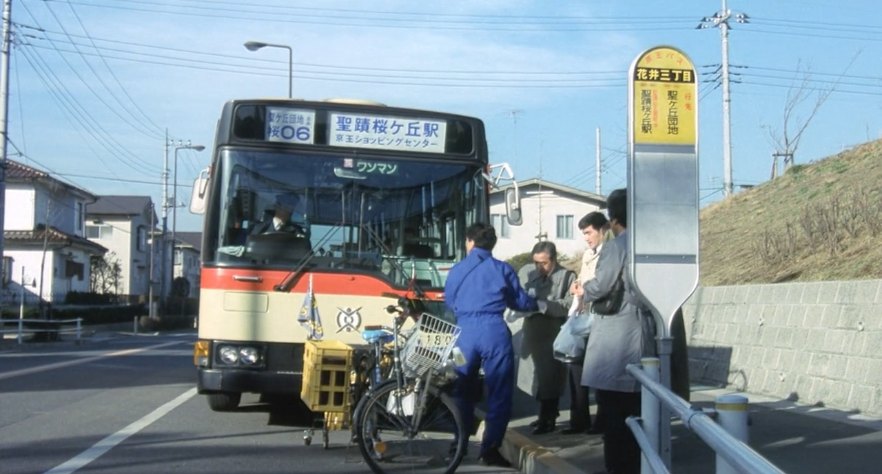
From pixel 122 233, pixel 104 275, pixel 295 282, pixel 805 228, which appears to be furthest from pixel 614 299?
pixel 122 233

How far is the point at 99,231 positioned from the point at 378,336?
238 feet

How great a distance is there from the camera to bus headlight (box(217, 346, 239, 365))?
9.29 m

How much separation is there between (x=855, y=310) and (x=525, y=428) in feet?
10.7

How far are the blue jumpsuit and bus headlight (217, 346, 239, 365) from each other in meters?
2.41

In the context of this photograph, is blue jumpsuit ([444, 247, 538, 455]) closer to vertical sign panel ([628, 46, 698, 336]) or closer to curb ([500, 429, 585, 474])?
curb ([500, 429, 585, 474])

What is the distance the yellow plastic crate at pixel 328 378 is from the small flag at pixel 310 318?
77 centimetres

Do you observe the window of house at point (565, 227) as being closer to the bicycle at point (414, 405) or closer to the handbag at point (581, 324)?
the handbag at point (581, 324)

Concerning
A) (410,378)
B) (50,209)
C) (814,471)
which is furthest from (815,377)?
(50,209)

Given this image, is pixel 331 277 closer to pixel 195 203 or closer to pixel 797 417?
pixel 195 203

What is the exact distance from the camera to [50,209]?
56375mm

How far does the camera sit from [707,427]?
3.11 m

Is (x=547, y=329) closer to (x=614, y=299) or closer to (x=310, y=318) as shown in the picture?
(x=310, y=318)

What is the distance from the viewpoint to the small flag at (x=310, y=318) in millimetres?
8922

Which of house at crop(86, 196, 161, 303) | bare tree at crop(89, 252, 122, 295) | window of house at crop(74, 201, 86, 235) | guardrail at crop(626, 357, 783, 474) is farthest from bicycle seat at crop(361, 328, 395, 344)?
house at crop(86, 196, 161, 303)
